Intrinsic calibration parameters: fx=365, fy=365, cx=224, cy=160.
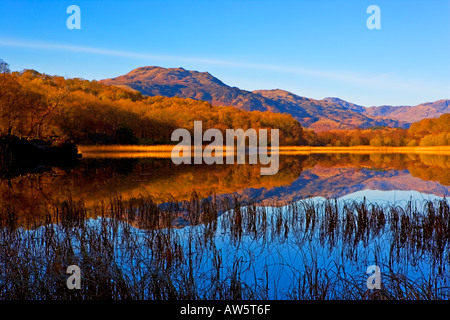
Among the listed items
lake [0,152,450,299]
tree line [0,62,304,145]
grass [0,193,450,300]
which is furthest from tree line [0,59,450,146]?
grass [0,193,450,300]

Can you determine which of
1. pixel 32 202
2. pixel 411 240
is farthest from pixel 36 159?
pixel 411 240

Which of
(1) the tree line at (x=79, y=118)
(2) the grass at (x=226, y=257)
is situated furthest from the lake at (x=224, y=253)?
(1) the tree line at (x=79, y=118)

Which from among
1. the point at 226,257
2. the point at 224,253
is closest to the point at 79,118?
the point at 224,253

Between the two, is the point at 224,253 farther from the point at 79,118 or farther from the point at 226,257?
the point at 79,118

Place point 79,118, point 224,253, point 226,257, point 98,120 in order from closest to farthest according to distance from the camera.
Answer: point 226,257 → point 224,253 → point 79,118 → point 98,120

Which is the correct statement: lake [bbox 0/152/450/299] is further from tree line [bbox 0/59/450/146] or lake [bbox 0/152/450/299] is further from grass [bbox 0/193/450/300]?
tree line [bbox 0/59/450/146]

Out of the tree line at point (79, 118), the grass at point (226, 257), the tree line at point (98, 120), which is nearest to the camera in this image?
the grass at point (226, 257)

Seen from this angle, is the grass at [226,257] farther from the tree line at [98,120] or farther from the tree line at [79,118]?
the tree line at [98,120]

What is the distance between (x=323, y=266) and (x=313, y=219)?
2.74m

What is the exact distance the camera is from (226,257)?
6441 millimetres

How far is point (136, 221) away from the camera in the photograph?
9.03m

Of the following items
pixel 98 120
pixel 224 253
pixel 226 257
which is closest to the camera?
pixel 226 257

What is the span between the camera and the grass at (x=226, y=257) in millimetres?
4590
